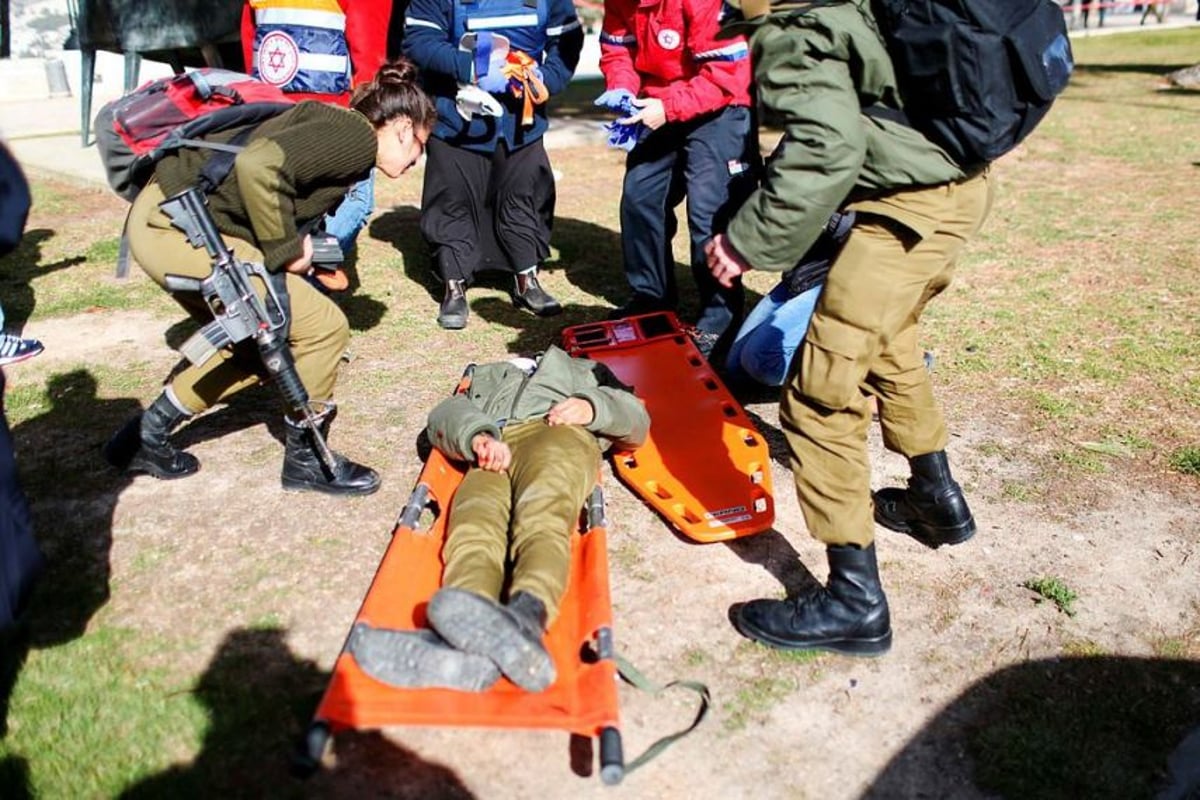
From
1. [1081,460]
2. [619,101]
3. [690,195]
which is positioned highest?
[619,101]

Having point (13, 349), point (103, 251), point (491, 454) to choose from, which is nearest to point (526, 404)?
point (491, 454)

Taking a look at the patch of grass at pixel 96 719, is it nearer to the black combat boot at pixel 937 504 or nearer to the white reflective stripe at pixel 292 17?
the black combat boot at pixel 937 504

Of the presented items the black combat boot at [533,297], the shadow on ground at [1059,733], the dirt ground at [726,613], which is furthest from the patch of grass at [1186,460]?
the black combat boot at [533,297]

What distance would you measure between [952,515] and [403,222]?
18.9ft

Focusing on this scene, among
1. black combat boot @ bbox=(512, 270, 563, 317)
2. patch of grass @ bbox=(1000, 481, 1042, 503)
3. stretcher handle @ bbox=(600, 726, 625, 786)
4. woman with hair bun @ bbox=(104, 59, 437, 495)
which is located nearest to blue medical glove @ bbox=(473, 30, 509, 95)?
black combat boot @ bbox=(512, 270, 563, 317)

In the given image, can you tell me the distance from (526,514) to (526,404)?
0.73m

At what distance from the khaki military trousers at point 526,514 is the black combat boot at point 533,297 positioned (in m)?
2.24

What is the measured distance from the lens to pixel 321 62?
5367 millimetres

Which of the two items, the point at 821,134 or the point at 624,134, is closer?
the point at 821,134

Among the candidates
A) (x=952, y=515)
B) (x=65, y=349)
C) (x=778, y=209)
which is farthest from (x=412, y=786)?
(x=65, y=349)

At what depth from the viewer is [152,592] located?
340 cm

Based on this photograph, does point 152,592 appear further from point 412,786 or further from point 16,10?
point 16,10

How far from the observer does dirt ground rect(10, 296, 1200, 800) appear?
105 inches

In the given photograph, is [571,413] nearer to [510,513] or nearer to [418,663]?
[510,513]
